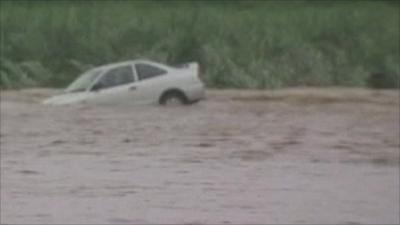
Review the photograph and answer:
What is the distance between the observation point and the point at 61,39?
41.6m

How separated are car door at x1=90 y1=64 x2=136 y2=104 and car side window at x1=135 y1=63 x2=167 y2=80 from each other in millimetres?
172

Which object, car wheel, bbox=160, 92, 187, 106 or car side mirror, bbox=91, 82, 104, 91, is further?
car side mirror, bbox=91, 82, 104, 91

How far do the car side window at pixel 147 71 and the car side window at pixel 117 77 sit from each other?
18 centimetres

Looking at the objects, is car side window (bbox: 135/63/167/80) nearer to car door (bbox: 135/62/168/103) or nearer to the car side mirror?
car door (bbox: 135/62/168/103)

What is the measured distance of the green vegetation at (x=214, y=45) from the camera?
39781 mm

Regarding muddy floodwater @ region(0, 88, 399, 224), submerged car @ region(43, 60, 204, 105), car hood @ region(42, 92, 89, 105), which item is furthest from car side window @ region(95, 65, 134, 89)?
muddy floodwater @ region(0, 88, 399, 224)

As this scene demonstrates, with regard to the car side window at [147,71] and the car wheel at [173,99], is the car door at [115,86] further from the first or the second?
the car wheel at [173,99]

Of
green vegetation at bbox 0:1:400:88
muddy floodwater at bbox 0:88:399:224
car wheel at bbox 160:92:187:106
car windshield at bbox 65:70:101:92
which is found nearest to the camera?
muddy floodwater at bbox 0:88:399:224

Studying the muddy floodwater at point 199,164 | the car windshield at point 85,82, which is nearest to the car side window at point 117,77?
the car windshield at point 85,82

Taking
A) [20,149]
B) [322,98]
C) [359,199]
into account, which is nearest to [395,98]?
[322,98]

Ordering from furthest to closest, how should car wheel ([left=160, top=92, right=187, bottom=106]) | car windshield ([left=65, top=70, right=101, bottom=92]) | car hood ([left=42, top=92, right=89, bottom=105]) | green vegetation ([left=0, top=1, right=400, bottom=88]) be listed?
green vegetation ([left=0, top=1, right=400, bottom=88])
car windshield ([left=65, top=70, right=101, bottom=92])
car hood ([left=42, top=92, right=89, bottom=105])
car wheel ([left=160, top=92, right=187, bottom=106])

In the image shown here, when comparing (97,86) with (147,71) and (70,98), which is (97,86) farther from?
(147,71)

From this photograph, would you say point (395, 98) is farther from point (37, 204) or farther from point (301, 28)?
point (37, 204)

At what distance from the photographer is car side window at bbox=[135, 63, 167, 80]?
93.3ft
